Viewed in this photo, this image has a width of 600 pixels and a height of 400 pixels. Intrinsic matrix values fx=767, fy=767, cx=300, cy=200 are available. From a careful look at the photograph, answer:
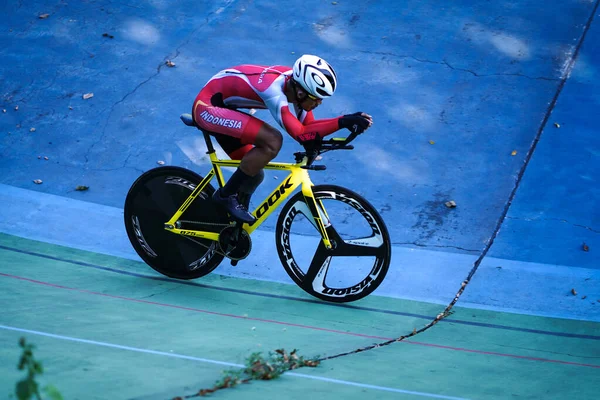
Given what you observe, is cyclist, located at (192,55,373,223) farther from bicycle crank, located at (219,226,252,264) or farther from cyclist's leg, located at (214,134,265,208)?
bicycle crank, located at (219,226,252,264)

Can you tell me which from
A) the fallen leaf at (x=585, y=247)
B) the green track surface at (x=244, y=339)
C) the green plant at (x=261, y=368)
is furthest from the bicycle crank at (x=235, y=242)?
the fallen leaf at (x=585, y=247)

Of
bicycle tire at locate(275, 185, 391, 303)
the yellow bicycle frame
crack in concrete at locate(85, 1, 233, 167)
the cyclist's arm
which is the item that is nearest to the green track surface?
bicycle tire at locate(275, 185, 391, 303)

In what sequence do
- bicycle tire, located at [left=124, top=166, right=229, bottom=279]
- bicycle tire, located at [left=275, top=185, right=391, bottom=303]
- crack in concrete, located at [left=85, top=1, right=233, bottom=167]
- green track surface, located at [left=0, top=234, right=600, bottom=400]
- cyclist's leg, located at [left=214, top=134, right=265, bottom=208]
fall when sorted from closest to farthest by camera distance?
green track surface, located at [left=0, top=234, right=600, bottom=400] → bicycle tire, located at [left=275, top=185, right=391, bottom=303] → cyclist's leg, located at [left=214, top=134, right=265, bottom=208] → bicycle tire, located at [left=124, top=166, right=229, bottom=279] → crack in concrete, located at [left=85, top=1, right=233, bottom=167]

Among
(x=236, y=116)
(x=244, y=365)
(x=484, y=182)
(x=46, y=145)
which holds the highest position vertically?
(x=236, y=116)

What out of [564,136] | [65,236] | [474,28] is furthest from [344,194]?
[474,28]

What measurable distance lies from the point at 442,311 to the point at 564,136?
2.71 m

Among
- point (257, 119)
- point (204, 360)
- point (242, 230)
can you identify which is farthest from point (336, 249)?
point (204, 360)

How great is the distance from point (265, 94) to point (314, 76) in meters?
0.35

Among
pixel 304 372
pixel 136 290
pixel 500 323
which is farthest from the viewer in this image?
pixel 136 290

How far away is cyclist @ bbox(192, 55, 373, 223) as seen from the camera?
Result: 476cm

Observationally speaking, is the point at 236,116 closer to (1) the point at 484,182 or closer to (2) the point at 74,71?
(1) the point at 484,182

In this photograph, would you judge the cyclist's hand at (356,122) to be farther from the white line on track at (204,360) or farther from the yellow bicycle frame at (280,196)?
the white line on track at (204,360)

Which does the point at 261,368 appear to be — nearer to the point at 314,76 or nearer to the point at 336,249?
the point at 336,249

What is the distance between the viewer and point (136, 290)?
17.4 feet
